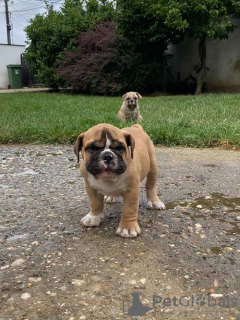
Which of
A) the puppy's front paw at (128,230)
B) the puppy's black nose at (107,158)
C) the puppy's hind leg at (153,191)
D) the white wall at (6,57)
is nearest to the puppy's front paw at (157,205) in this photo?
the puppy's hind leg at (153,191)

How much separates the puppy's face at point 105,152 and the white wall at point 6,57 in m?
28.6

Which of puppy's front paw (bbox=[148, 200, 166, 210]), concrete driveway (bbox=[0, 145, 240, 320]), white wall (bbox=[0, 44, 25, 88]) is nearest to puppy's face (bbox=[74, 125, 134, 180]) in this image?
concrete driveway (bbox=[0, 145, 240, 320])

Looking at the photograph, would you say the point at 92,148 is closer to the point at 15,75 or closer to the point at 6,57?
the point at 15,75

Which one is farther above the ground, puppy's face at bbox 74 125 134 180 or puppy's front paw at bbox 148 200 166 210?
puppy's face at bbox 74 125 134 180

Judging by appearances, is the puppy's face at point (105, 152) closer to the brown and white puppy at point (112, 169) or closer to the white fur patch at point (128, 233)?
the brown and white puppy at point (112, 169)

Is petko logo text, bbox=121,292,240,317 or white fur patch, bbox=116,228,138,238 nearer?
petko logo text, bbox=121,292,240,317

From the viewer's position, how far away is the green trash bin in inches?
1093

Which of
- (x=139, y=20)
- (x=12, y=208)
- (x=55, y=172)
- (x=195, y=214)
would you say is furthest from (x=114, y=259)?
(x=139, y=20)

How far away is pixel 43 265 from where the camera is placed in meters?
2.29

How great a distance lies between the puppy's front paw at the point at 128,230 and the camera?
2.66m

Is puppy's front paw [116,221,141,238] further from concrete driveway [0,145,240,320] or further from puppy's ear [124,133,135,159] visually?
puppy's ear [124,133,135,159]

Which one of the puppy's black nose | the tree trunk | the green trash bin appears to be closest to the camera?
the puppy's black nose

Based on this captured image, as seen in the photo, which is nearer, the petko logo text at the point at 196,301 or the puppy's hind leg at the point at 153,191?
the petko logo text at the point at 196,301

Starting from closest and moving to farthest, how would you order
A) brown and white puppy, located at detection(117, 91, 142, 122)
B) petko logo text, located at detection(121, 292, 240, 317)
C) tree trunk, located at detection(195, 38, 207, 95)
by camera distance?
petko logo text, located at detection(121, 292, 240, 317) → brown and white puppy, located at detection(117, 91, 142, 122) → tree trunk, located at detection(195, 38, 207, 95)
